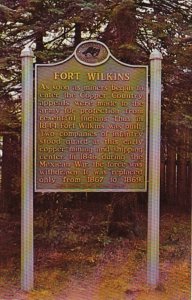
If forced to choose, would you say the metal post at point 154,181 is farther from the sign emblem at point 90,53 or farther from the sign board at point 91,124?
the sign emblem at point 90,53

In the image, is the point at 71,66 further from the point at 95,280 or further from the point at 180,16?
the point at 95,280

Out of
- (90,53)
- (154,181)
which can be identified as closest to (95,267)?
(154,181)

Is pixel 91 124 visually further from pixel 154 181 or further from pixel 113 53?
pixel 113 53

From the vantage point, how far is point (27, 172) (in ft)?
17.4

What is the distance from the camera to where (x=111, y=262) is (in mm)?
6148

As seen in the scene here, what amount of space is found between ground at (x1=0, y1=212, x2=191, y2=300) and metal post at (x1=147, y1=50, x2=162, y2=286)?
25 cm

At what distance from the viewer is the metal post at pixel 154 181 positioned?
5.34 metres

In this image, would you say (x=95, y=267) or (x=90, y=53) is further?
(x=95, y=267)

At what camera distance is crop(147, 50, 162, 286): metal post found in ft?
17.5

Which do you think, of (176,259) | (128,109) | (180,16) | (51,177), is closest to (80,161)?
(51,177)

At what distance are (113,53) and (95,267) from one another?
2.63 m

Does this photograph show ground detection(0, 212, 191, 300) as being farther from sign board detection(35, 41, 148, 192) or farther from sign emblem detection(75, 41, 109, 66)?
sign emblem detection(75, 41, 109, 66)

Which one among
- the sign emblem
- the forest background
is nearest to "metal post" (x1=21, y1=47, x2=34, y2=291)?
the sign emblem

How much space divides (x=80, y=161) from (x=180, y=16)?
2.47 meters
